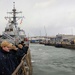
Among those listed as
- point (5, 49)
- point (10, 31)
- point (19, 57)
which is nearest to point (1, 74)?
point (5, 49)

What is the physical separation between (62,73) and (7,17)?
35.8 m

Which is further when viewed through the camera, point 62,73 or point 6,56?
point 62,73

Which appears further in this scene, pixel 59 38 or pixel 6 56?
pixel 59 38

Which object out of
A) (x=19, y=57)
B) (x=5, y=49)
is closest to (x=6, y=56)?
(x=5, y=49)

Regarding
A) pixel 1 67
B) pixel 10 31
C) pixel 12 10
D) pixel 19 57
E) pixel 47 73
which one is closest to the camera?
pixel 1 67

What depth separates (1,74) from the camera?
7422 millimetres

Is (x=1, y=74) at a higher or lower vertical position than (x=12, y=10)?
lower

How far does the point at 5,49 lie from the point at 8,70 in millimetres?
601

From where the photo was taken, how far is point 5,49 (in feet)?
25.4

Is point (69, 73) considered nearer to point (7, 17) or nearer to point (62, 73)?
point (62, 73)

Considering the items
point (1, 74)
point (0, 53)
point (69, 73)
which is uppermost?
point (0, 53)

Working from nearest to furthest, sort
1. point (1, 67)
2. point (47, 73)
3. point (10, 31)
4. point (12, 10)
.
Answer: point (1, 67), point (47, 73), point (10, 31), point (12, 10)

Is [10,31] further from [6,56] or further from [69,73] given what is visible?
[6,56]

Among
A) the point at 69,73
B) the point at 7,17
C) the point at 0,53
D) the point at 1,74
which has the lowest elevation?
the point at 69,73
